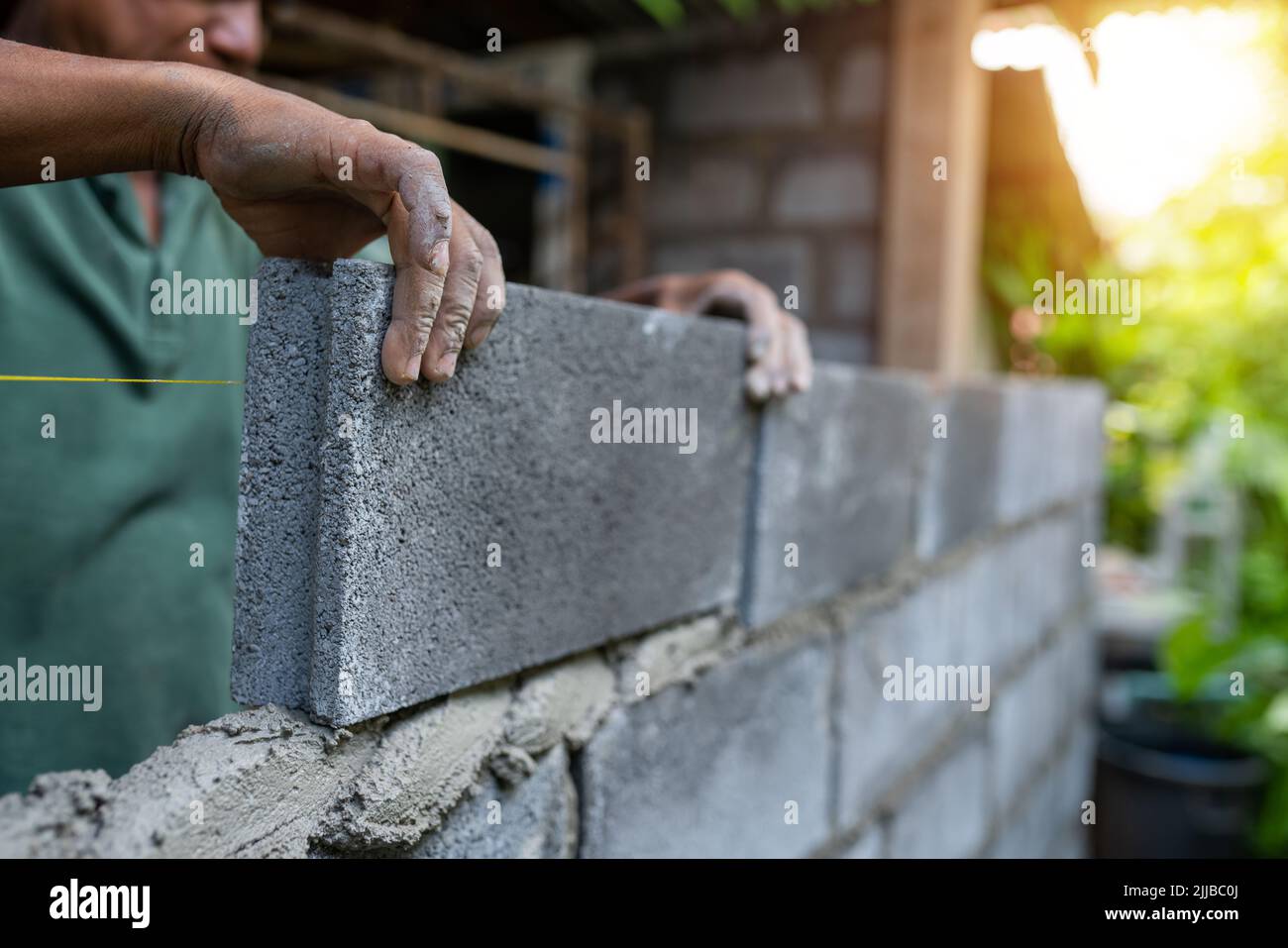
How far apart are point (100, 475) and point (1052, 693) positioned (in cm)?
342

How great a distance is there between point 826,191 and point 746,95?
0.47m

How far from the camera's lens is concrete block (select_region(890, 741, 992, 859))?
2.30m

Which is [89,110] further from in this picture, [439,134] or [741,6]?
[741,6]

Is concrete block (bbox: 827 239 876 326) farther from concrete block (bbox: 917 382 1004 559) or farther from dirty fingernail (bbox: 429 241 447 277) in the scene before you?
dirty fingernail (bbox: 429 241 447 277)

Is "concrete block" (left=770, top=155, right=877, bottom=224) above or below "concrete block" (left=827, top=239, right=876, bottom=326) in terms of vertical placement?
above

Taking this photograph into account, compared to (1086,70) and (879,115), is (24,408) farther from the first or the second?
(1086,70)

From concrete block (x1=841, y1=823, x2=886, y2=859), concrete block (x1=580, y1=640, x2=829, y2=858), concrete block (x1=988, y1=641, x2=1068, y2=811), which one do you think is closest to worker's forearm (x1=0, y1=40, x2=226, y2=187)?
concrete block (x1=580, y1=640, x2=829, y2=858)

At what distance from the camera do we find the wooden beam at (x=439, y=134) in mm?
3059

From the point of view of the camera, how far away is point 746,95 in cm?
378

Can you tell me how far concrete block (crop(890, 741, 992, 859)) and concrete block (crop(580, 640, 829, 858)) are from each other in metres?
0.48

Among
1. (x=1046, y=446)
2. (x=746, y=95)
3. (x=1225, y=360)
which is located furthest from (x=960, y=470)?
(x=1225, y=360)

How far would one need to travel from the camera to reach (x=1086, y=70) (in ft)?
13.6

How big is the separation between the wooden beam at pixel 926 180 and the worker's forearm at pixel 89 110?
2.96 meters
